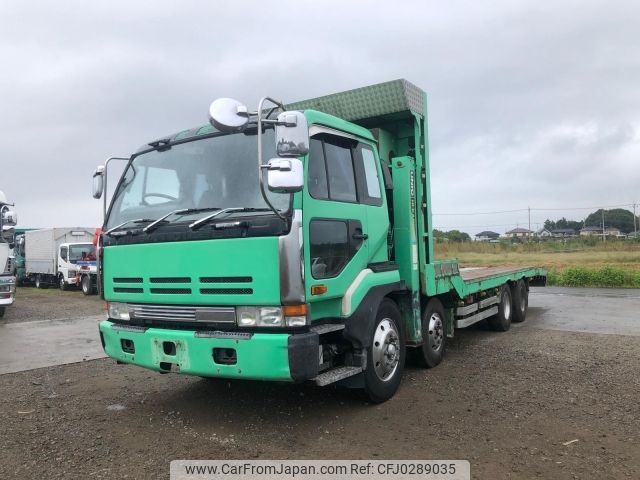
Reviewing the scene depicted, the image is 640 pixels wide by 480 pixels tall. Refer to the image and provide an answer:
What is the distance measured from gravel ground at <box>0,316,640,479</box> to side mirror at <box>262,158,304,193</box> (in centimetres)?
193

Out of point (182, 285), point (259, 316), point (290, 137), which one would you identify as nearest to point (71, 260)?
point (182, 285)

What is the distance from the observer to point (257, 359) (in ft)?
12.6

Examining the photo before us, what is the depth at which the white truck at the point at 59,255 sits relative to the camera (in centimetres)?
2120

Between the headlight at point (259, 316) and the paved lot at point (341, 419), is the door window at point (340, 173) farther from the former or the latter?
the paved lot at point (341, 419)

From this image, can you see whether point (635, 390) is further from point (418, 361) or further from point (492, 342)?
point (492, 342)

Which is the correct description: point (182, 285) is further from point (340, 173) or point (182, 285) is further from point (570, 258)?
point (570, 258)

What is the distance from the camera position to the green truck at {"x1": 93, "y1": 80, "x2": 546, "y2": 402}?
384cm

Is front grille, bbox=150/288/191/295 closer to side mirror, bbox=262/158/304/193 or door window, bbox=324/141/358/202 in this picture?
side mirror, bbox=262/158/304/193

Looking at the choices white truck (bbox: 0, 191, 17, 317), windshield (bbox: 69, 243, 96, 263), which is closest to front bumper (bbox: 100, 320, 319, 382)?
white truck (bbox: 0, 191, 17, 317)

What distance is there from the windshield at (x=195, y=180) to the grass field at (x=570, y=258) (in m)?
13.2

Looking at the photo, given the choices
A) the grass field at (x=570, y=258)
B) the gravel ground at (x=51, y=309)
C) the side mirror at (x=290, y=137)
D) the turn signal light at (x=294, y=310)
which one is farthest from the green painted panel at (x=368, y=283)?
the grass field at (x=570, y=258)

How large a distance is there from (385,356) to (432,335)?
154cm

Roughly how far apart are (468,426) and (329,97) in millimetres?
3865

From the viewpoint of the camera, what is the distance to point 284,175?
11.8 ft
